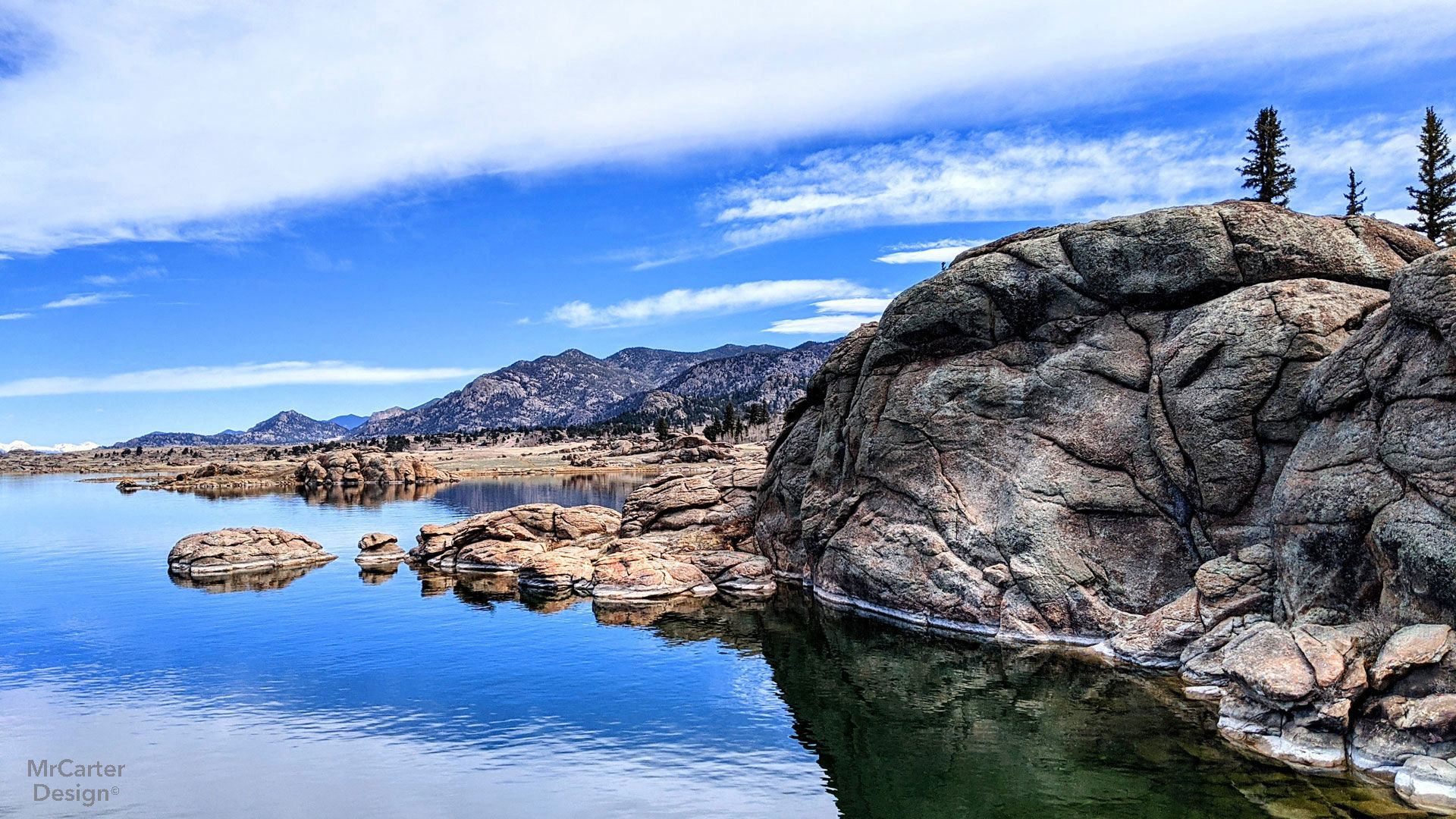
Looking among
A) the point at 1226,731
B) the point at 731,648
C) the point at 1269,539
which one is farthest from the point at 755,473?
the point at 1226,731

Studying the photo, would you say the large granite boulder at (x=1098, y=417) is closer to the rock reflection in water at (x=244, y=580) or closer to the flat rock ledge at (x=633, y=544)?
the flat rock ledge at (x=633, y=544)

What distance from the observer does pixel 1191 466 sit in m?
37.0

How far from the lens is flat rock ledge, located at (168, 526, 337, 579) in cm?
6625

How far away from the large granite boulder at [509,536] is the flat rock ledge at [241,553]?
865cm

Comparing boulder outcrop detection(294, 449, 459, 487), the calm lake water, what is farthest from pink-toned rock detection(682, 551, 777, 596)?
boulder outcrop detection(294, 449, 459, 487)

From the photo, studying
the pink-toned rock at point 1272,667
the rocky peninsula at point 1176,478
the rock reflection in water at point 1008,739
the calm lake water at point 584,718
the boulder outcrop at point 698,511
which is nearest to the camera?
the rock reflection in water at point 1008,739

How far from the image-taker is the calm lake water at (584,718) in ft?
79.3

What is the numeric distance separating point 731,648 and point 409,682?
14493mm

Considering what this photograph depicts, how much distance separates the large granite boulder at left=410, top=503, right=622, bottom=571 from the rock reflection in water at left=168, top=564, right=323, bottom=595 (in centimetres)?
963

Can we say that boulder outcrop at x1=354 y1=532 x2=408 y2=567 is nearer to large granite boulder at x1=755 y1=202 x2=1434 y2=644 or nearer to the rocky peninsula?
the rocky peninsula

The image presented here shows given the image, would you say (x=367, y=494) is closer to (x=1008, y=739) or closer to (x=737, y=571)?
(x=737, y=571)

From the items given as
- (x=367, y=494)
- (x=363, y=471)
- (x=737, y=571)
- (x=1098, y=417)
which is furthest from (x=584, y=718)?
(x=363, y=471)

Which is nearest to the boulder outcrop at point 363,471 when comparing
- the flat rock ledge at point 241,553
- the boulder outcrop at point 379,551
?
the flat rock ledge at point 241,553

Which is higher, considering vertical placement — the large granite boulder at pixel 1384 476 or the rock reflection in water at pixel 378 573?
the large granite boulder at pixel 1384 476
